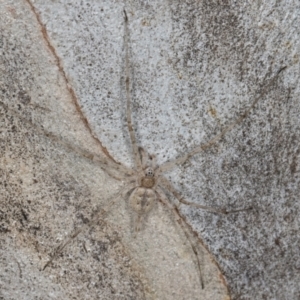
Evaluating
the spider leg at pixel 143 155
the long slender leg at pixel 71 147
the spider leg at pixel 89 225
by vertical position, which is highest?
the spider leg at pixel 143 155

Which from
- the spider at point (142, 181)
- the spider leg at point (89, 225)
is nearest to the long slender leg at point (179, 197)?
the spider at point (142, 181)

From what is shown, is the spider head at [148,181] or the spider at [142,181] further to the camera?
the spider head at [148,181]

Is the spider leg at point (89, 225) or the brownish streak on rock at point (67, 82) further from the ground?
the brownish streak on rock at point (67, 82)

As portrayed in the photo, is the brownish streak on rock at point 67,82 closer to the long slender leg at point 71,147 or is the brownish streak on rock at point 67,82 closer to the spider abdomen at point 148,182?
Answer: the long slender leg at point 71,147

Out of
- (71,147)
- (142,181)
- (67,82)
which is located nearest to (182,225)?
(142,181)

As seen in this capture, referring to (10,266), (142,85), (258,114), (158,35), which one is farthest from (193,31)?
(10,266)
